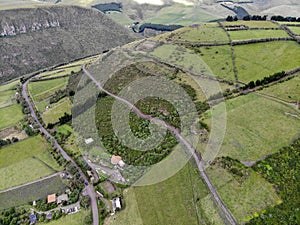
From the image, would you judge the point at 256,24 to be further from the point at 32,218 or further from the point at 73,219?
the point at 32,218

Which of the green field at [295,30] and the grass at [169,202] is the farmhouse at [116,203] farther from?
the green field at [295,30]

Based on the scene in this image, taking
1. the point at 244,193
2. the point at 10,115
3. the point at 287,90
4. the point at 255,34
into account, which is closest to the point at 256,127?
the point at 244,193

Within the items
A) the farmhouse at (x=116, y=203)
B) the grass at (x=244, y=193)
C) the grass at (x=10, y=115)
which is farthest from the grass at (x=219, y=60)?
the grass at (x=10, y=115)

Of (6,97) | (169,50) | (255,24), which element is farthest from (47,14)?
(255,24)

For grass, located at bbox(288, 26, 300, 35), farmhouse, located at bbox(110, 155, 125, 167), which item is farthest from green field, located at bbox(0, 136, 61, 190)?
grass, located at bbox(288, 26, 300, 35)

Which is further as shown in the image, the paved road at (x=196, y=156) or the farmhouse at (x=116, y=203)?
the farmhouse at (x=116, y=203)

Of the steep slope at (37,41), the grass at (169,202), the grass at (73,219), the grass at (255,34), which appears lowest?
the steep slope at (37,41)

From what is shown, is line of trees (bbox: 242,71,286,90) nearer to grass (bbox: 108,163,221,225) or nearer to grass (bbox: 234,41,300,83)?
grass (bbox: 234,41,300,83)
